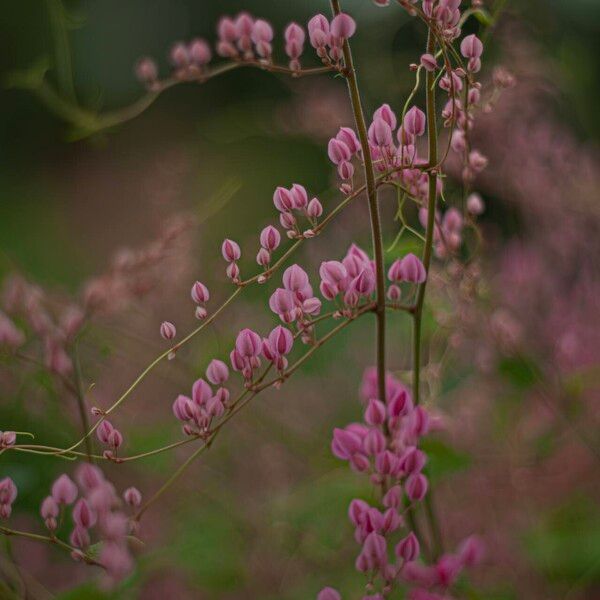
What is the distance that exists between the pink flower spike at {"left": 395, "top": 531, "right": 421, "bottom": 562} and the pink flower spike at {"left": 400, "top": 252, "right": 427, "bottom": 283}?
9 cm

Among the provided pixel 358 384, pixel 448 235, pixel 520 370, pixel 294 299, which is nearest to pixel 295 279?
pixel 294 299

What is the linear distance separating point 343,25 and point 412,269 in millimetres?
84

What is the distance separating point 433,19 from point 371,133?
40 millimetres

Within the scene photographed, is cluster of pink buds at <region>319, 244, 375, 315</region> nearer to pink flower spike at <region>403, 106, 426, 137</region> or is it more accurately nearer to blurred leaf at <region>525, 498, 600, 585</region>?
pink flower spike at <region>403, 106, 426, 137</region>

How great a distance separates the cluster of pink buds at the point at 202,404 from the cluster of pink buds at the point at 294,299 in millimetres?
30

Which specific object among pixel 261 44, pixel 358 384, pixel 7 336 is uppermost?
pixel 261 44

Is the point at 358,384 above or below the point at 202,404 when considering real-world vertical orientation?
below

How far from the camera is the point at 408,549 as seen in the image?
0.93ft

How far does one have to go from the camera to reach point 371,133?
0.28m

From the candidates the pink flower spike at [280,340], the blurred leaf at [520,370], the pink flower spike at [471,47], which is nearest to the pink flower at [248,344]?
the pink flower spike at [280,340]

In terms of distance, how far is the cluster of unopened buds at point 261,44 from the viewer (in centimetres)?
26

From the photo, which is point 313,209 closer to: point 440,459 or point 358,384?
point 440,459

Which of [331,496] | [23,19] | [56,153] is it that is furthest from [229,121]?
[23,19]

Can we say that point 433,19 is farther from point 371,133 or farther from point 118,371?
point 118,371
